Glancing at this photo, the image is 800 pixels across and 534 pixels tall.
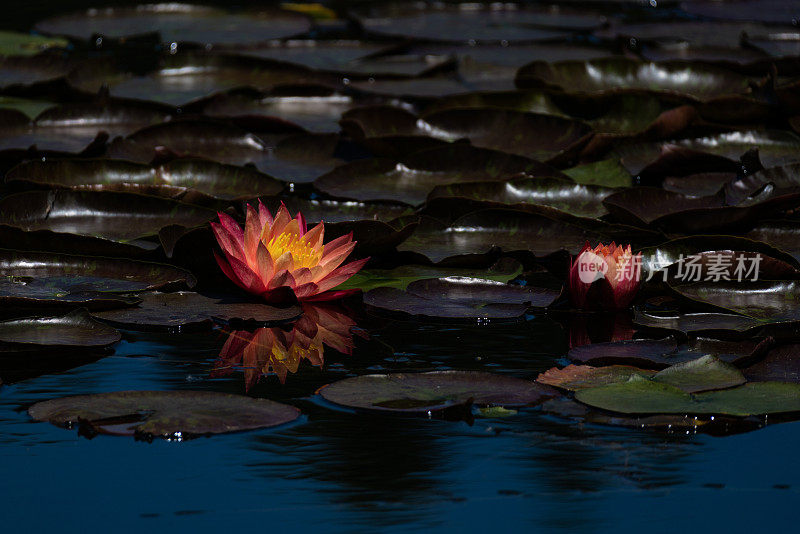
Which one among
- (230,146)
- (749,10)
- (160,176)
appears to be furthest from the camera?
(749,10)

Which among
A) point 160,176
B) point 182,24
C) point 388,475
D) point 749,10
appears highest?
point 749,10

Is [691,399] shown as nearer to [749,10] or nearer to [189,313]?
[189,313]

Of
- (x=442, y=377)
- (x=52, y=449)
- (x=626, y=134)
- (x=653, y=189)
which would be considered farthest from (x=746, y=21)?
(x=52, y=449)

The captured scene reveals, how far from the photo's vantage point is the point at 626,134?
11.3 feet

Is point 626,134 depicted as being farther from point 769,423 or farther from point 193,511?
point 193,511

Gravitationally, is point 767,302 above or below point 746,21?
below

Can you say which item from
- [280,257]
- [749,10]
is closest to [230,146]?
[280,257]

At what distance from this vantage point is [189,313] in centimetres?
223

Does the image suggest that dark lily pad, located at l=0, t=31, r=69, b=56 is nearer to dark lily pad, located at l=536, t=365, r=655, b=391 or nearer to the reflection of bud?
the reflection of bud

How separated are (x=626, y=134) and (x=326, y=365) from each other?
179 centimetres

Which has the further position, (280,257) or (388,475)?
(280,257)

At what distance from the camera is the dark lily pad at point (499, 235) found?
8.60 feet

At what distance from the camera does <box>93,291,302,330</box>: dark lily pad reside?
7.18 ft

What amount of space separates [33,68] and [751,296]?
3090 millimetres
